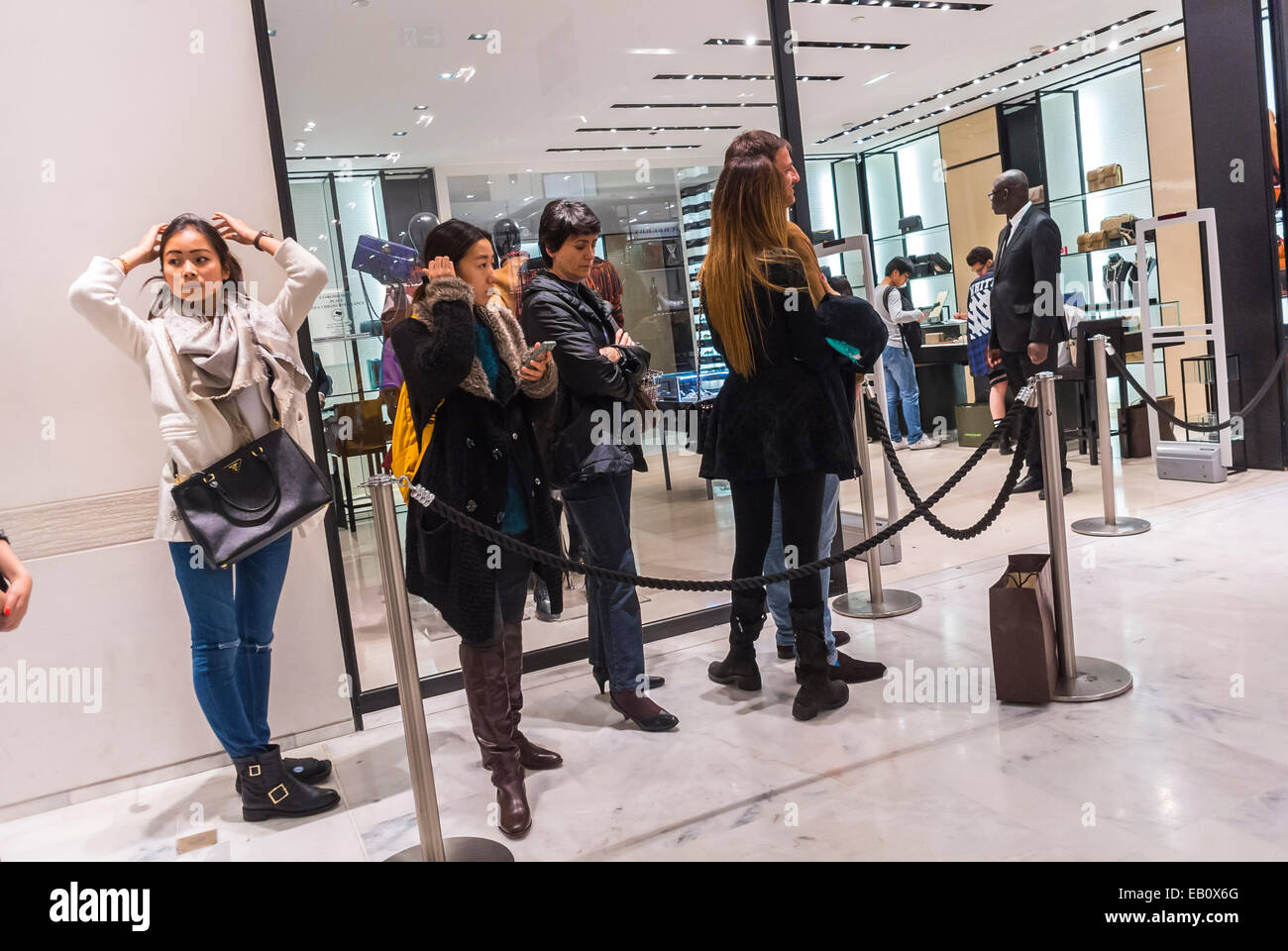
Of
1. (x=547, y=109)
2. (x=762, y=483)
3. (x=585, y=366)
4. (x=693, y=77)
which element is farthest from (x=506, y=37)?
(x=762, y=483)

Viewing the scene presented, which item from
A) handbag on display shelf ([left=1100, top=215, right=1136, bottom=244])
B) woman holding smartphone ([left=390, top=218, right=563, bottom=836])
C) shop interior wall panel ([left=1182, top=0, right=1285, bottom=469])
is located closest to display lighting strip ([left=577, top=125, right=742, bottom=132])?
woman holding smartphone ([left=390, top=218, right=563, bottom=836])

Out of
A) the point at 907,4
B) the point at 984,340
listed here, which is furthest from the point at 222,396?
the point at 907,4

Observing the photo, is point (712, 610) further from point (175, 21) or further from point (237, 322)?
point (175, 21)

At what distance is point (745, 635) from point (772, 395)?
0.83m

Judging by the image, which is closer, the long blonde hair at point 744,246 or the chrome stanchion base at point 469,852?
the chrome stanchion base at point 469,852

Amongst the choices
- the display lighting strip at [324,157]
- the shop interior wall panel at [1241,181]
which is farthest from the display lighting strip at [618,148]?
the shop interior wall panel at [1241,181]

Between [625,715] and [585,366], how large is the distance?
1.09 m

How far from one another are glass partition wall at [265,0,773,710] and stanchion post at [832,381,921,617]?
556 mm

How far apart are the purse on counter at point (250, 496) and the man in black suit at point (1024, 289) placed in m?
3.87

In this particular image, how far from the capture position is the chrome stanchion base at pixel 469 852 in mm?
2295

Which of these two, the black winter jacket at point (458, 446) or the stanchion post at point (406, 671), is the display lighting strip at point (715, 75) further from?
the stanchion post at point (406, 671)

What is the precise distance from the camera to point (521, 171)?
3.45 meters
